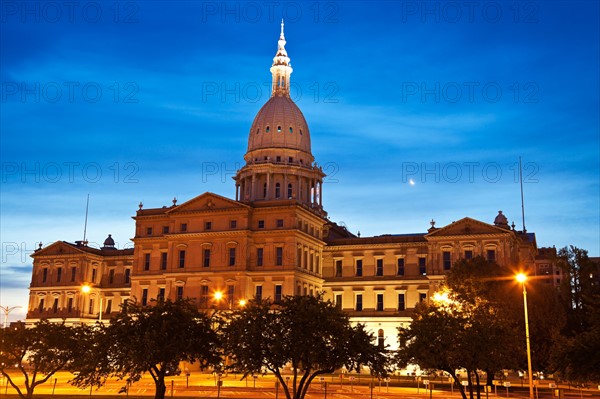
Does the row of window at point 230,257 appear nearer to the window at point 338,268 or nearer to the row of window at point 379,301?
the row of window at point 379,301

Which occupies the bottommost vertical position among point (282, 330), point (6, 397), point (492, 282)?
point (6, 397)

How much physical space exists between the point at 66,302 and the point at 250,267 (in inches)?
1606

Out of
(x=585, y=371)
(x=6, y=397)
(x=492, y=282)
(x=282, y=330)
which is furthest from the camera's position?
(x=492, y=282)

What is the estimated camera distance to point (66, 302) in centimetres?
11938

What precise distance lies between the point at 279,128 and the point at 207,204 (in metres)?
28.1

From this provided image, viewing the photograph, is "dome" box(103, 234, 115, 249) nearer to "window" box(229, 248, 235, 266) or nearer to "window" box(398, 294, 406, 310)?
"window" box(229, 248, 235, 266)

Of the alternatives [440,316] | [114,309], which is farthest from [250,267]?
[440,316]

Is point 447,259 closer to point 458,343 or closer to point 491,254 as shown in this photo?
point 491,254

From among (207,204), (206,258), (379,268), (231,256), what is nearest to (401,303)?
(379,268)

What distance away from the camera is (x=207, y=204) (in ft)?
324

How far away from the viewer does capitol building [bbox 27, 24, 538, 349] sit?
9506cm

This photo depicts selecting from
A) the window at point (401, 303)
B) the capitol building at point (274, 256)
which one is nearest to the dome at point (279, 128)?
the capitol building at point (274, 256)

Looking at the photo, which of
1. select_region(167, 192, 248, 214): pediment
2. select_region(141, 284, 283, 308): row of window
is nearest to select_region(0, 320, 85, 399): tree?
select_region(141, 284, 283, 308): row of window

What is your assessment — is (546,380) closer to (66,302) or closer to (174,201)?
(174,201)
